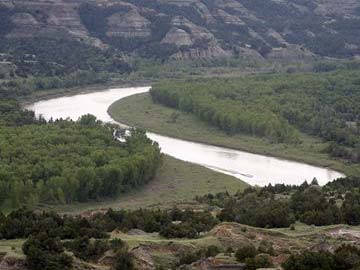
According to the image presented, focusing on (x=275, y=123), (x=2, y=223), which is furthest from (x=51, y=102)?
(x=2, y=223)

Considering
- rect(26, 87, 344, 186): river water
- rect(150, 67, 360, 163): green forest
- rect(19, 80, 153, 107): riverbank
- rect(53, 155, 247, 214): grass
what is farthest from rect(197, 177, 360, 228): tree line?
rect(19, 80, 153, 107): riverbank

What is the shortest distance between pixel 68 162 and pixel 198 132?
3904 cm

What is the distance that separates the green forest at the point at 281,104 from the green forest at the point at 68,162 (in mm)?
21217

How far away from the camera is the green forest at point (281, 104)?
113 metres

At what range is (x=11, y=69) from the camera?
526ft

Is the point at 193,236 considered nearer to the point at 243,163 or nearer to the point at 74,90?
the point at 243,163

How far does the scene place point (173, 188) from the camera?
85562 millimetres

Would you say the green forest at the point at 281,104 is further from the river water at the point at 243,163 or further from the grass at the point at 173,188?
the grass at the point at 173,188

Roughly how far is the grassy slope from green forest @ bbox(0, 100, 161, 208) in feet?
52.7

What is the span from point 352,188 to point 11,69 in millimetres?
100042

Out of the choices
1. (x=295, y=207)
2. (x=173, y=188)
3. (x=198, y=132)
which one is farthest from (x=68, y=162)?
(x=198, y=132)

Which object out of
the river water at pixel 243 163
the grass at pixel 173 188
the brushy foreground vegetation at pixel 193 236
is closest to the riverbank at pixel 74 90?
the river water at pixel 243 163

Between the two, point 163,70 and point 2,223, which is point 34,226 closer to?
point 2,223

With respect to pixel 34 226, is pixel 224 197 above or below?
below
